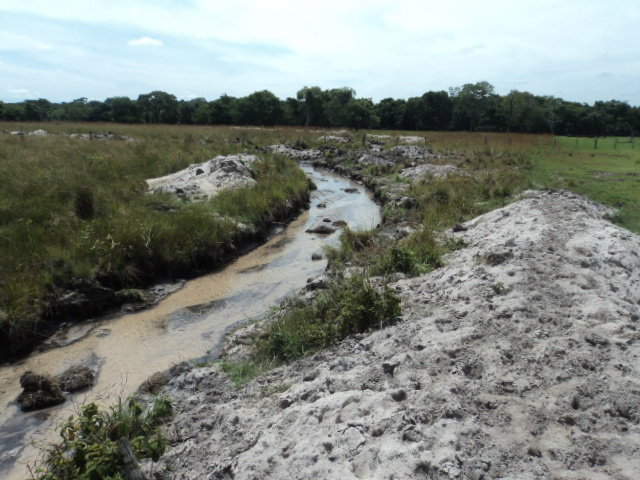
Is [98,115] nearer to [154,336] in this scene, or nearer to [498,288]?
[154,336]

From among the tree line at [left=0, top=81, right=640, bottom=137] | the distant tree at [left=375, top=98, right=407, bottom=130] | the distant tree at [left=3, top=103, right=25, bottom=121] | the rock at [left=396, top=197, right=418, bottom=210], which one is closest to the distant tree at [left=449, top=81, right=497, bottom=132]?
the tree line at [left=0, top=81, right=640, bottom=137]

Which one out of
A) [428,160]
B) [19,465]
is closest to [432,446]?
[19,465]

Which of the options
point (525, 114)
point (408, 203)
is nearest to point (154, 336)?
point (408, 203)

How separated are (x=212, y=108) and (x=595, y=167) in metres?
72.5

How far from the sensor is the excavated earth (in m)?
3.10

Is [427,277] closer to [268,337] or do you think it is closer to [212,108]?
[268,337]

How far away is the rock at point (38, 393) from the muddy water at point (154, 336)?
112mm

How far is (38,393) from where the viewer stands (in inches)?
218

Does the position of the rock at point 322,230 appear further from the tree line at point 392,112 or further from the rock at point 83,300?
the tree line at point 392,112

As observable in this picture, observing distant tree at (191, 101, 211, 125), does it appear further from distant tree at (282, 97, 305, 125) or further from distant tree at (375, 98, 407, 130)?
distant tree at (375, 98, 407, 130)

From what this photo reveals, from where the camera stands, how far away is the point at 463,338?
4.62m

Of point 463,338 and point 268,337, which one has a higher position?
point 463,338

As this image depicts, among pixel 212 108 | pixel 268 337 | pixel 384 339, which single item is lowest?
pixel 268 337

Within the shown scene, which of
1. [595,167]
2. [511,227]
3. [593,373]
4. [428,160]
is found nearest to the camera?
[593,373]
